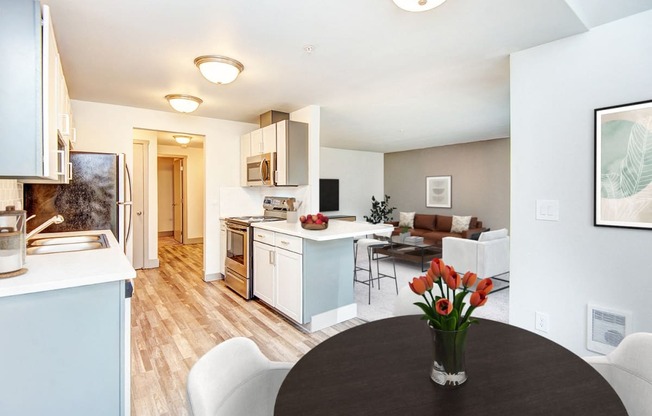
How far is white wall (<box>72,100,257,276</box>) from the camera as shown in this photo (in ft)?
13.2

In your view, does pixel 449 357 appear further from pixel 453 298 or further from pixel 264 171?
pixel 264 171

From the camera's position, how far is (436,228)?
24.4 feet

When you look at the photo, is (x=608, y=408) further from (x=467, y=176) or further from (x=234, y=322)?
(x=467, y=176)

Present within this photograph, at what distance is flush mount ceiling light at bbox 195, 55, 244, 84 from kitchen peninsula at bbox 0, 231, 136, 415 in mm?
1737

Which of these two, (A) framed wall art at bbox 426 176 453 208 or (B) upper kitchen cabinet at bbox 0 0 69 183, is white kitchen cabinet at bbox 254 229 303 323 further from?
(A) framed wall art at bbox 426 176 453 208

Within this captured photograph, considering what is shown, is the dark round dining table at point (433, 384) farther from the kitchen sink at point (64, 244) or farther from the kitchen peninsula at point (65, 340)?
the kitchen sink at point (64, 244)

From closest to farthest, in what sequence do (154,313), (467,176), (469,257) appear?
(154,313)
(469,257)
(467,176)

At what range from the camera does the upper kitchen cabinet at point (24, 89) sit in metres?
1.48

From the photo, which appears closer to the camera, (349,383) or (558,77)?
(349,383)

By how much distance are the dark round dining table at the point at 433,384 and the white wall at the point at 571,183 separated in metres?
1.29

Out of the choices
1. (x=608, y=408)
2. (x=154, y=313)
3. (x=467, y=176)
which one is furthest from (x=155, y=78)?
(x=467, y=176)

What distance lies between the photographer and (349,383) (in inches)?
37.7

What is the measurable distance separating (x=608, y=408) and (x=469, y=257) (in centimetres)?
388

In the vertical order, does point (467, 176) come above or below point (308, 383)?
above
